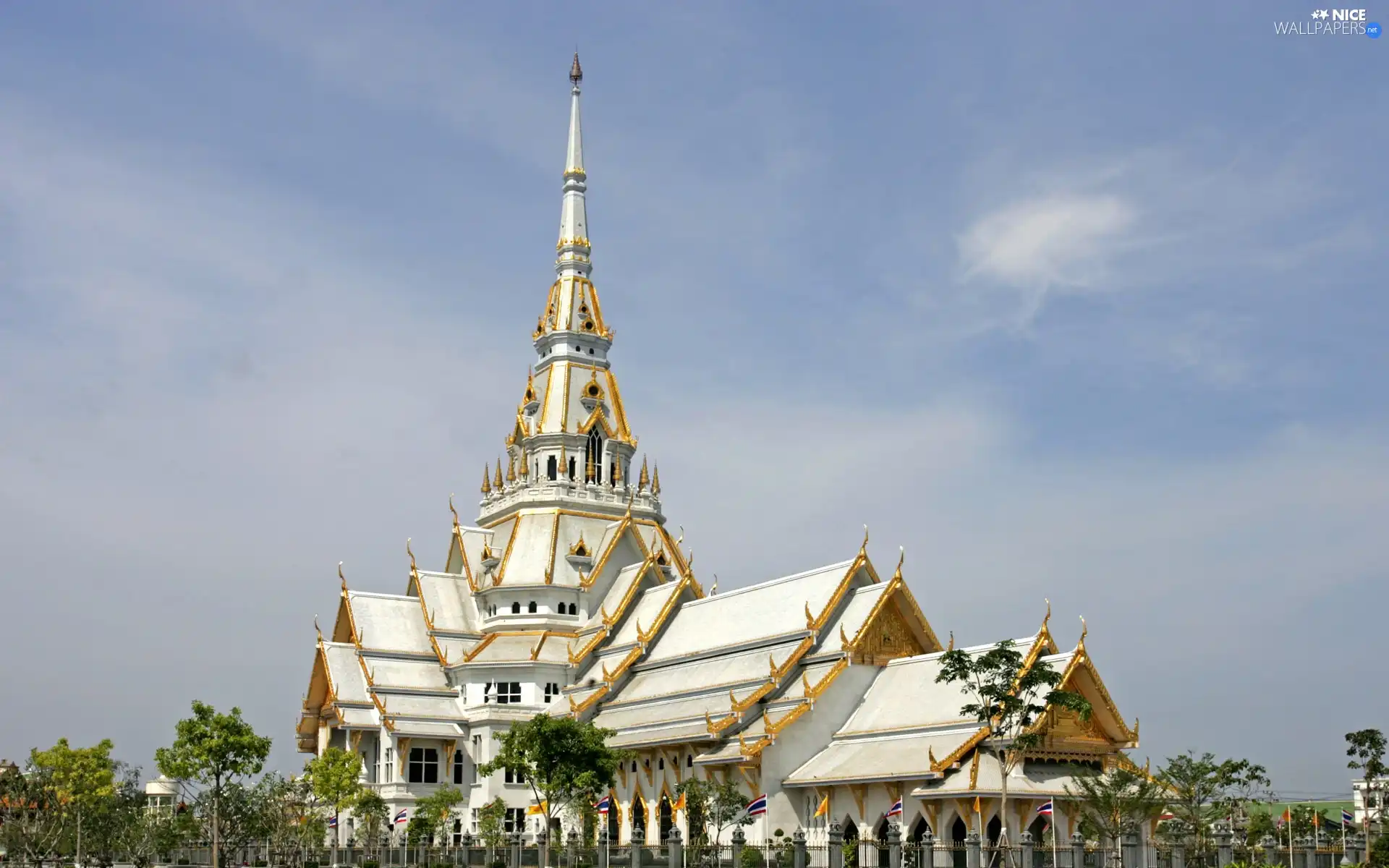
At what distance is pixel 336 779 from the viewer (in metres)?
58.7

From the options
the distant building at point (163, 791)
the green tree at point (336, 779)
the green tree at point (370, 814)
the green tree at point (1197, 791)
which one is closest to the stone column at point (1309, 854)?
the green tree at point (1197, 791)

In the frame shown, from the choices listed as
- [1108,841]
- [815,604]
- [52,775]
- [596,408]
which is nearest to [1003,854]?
[1108,841]

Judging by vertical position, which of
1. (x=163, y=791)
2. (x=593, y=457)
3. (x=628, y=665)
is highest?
(x=593, y=457)

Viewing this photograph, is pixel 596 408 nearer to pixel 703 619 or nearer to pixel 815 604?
pixel 703 619

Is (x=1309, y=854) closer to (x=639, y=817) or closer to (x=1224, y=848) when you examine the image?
(x=1224, y=848)

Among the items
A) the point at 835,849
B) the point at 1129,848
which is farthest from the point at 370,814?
the point at 1129,848

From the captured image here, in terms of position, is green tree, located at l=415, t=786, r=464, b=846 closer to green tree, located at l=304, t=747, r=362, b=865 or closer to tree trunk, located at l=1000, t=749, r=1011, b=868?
green tree, located at l=304, t=747, r=362, b=865

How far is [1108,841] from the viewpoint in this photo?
43.4 m

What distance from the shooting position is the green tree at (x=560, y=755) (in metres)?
49.3

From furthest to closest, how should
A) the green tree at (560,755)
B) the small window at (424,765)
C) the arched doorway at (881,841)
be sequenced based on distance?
the small window at (424,765) < the green tree at (560,755) < the arched doorway at (881,841)

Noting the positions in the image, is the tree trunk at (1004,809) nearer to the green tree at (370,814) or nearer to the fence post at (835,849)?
the fence post at (835,849)

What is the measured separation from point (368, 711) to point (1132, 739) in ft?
103

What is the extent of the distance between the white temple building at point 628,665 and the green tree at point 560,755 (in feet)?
12.1

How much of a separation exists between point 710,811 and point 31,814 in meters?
34.9
